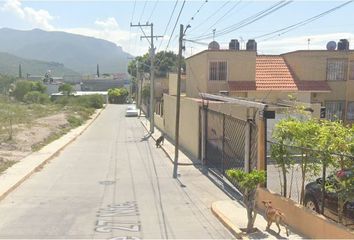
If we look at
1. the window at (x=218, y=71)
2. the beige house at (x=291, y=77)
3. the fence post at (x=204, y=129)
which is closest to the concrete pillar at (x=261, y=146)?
the fence post at (x=204, y=129)

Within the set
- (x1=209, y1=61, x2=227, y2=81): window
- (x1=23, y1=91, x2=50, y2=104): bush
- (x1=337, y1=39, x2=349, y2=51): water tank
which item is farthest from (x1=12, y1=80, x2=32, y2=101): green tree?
(x1=337, y1=39, x2=349, y2=51): water tank

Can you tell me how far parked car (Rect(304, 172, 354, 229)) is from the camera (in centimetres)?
916

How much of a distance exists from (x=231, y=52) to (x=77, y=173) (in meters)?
15.5

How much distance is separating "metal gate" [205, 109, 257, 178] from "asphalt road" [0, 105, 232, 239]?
3.19 ft

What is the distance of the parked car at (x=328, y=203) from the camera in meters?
9.16

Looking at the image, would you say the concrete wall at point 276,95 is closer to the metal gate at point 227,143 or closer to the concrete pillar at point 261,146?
the metal gate at point 227,143

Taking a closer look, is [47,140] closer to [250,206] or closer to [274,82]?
[274,82]

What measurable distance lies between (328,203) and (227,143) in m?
7.34

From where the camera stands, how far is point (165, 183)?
1688cm

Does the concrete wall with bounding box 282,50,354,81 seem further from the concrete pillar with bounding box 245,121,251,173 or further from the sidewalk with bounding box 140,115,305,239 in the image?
the sidewalk with bounding box 140,115,305,239

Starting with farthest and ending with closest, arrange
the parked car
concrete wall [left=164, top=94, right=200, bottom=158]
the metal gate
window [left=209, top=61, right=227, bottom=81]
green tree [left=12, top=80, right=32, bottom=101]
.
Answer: green tree [left=12, top=80, right=32, bottom=101] < window [left=209, top=61, right=227, bottom=81] < concrete wall [left=164, top=94, right=200, bottom=158] < the metal gate < the parked car

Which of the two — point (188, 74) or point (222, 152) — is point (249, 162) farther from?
point (188, 74)

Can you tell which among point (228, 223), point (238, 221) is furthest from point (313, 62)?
point (228, 223)

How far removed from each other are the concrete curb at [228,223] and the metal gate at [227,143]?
7.07 feet
